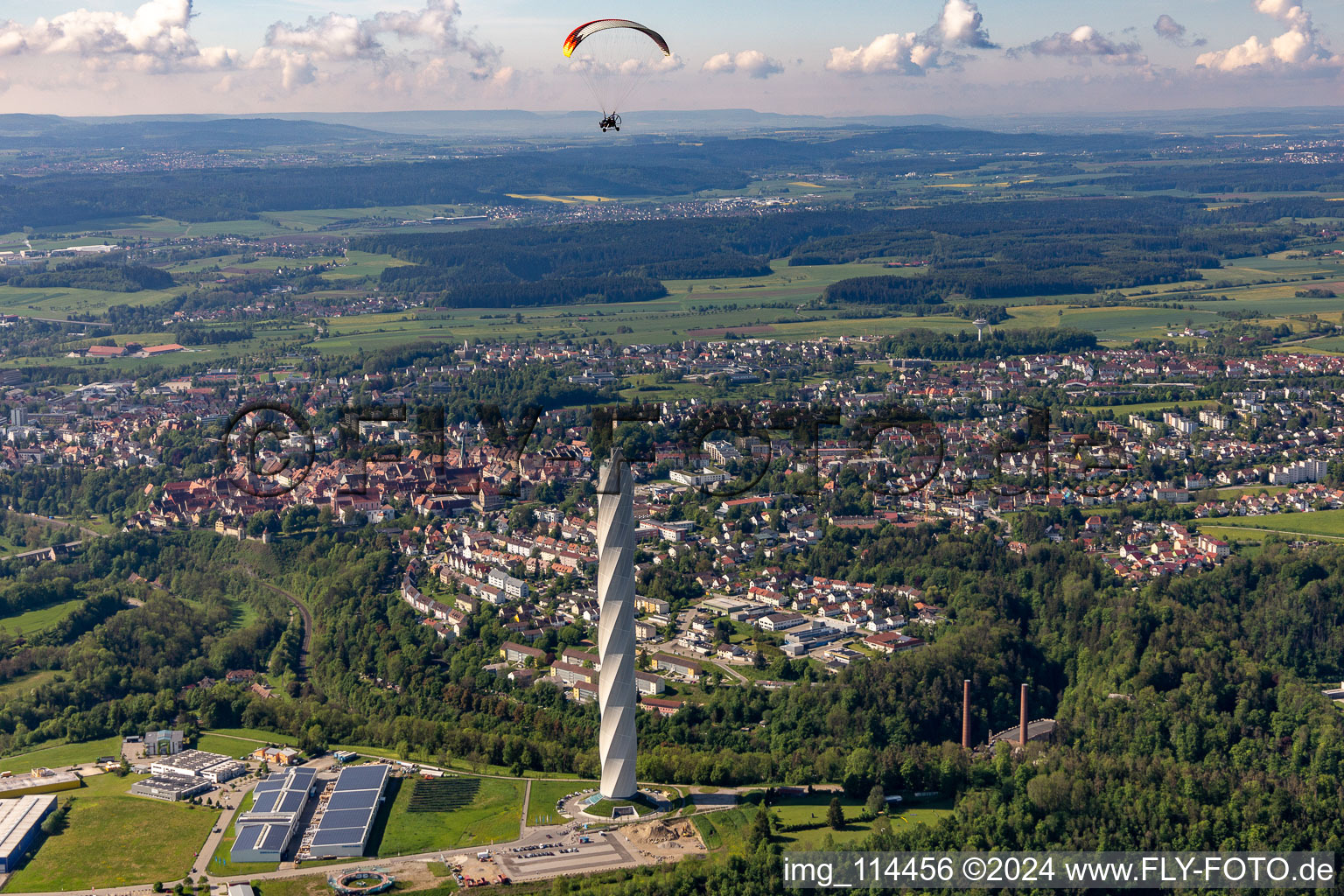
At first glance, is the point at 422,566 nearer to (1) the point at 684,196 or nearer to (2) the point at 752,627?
(2) the point at 752,627

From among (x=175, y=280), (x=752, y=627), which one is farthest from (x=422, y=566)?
(x=175, y=280)

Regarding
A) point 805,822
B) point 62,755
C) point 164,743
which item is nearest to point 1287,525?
point 805,822

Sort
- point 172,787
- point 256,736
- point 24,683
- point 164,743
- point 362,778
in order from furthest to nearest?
1. point 24,683
2. point 256,736
3. point 164,743
4. point 362,778
5. point 172,787

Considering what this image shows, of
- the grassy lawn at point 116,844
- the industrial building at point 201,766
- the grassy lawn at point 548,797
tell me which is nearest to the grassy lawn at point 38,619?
the industrial building at point 201,766

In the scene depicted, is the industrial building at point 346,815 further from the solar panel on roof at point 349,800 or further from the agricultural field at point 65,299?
the agricultural field at point 65,299

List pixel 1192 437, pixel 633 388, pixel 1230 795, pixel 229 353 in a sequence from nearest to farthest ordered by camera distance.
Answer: pixel 1230 795 → pixel 1192 437 → pixel 633 388 → pixel 229 353

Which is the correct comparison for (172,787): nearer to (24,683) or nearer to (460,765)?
(460,765)

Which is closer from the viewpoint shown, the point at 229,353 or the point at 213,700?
the point at 213,700
